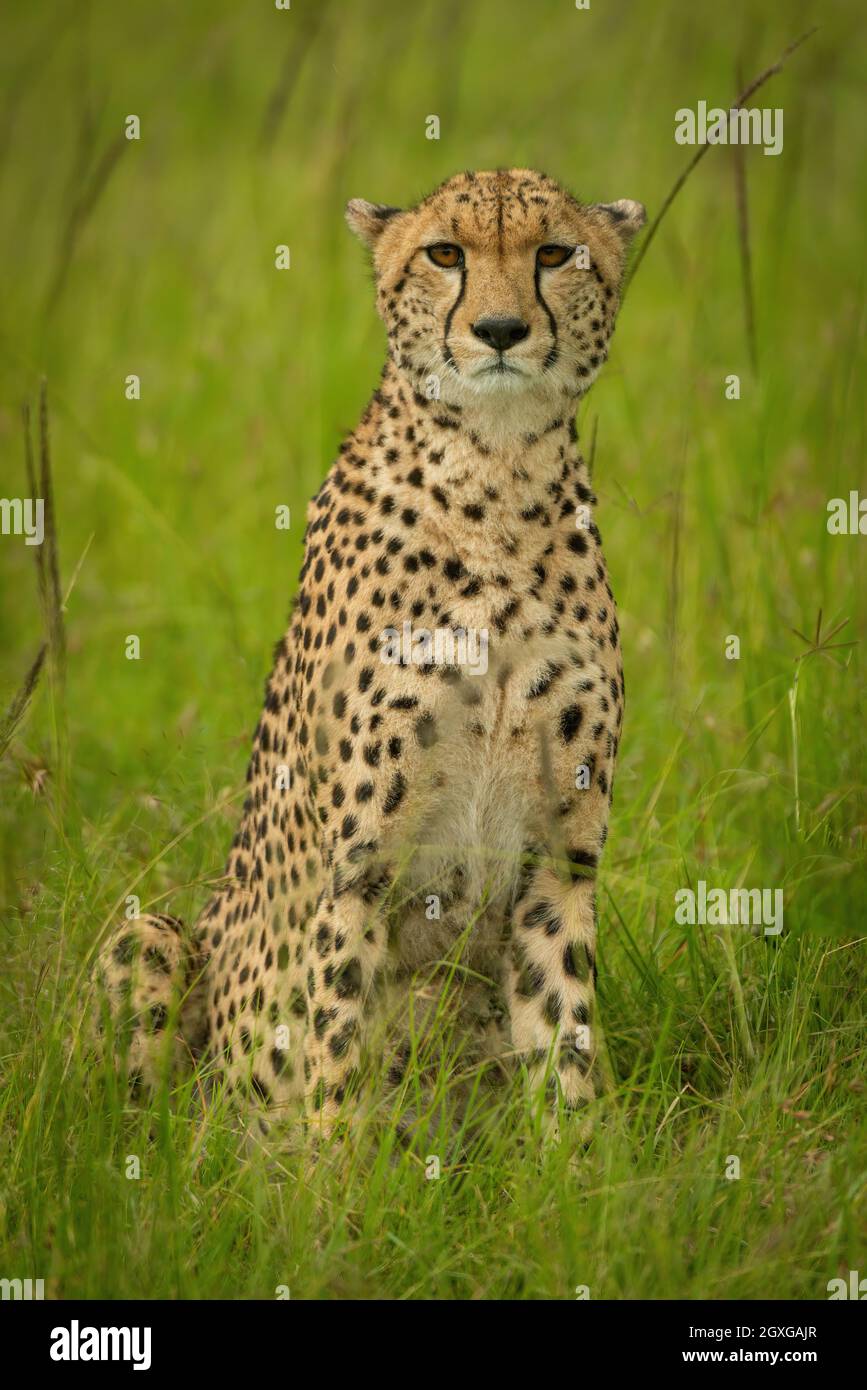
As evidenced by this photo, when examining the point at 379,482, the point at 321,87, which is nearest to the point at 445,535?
the point at 379,482

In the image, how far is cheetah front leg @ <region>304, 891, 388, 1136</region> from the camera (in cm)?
359

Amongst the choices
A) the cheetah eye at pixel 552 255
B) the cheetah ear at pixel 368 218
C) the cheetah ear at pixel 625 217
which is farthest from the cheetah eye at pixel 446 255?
the cheetah ear at pixel 625 217

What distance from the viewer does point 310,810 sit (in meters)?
3.72

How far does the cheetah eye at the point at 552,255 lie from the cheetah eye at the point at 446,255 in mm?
144

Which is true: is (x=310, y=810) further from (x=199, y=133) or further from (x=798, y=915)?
(x=199, y=133)

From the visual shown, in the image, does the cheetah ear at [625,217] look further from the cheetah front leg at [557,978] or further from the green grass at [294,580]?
the cheetah front leg at [557,978]

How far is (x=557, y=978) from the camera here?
3.65m

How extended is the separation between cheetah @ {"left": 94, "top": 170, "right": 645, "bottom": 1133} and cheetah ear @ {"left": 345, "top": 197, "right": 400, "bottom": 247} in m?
0.07

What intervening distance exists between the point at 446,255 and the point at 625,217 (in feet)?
1.53

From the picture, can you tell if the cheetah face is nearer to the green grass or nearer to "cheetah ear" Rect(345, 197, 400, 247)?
"cheetah ear" Rect(345, 197, 400, 247)

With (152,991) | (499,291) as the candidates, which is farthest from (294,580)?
(499,291)

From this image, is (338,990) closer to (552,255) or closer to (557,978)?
(557,978)

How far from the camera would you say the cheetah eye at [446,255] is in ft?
11.6

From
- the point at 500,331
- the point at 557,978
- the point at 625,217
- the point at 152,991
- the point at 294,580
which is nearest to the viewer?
the point at 500,331
